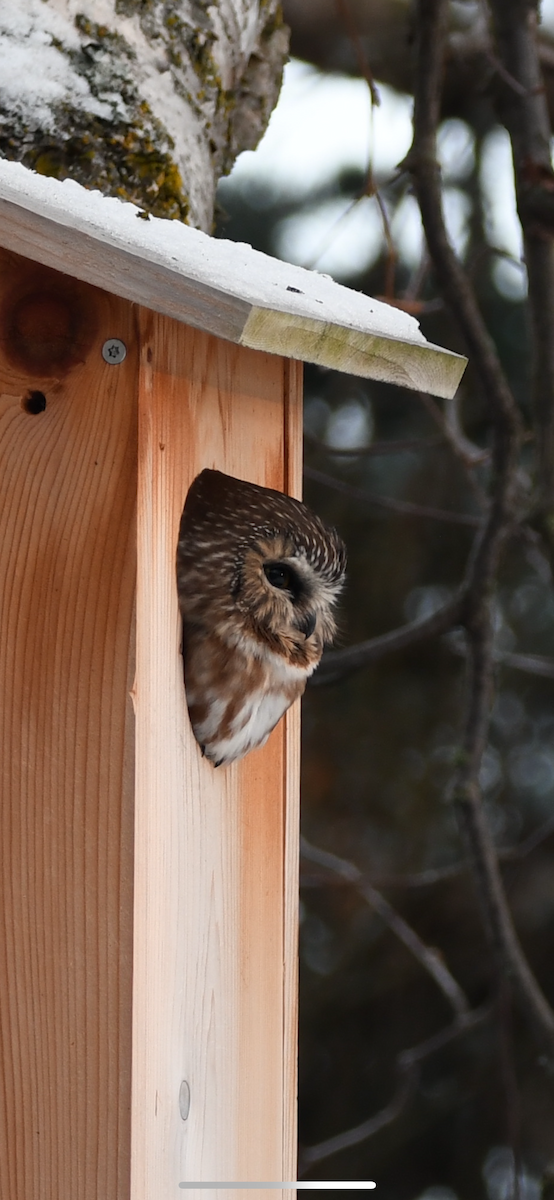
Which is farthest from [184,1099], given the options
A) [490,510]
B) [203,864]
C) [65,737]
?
[490,510]

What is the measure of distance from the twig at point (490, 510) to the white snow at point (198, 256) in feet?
3.25

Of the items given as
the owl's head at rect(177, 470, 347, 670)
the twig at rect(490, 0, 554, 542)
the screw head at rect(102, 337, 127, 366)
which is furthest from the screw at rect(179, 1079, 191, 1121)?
the twig at rect(490, 0, 554, 542)

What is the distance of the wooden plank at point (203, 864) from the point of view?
1268 millimetres

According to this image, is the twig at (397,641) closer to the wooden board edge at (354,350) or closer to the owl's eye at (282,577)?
the owl's eye at (282,577)

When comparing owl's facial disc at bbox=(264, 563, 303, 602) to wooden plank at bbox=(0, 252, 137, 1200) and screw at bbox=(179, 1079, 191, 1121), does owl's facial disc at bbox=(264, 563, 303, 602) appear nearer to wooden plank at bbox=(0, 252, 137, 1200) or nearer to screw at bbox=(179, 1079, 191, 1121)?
wooden plank at bbox=(0, 252, 137, 1200)

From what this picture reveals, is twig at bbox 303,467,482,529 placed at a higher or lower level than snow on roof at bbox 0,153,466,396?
higher

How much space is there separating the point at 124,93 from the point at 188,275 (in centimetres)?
85

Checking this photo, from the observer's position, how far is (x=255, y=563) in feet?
5.55

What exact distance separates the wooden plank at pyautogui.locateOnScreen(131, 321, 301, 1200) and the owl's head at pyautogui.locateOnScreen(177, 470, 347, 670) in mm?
52

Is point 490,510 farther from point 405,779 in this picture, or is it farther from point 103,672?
point 405,779

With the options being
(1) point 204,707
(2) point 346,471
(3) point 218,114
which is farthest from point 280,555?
(2) point 346,471

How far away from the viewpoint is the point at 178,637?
4.67ft

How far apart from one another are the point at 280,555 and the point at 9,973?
2.23ft

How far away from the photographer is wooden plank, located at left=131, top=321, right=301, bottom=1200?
4.16ft
